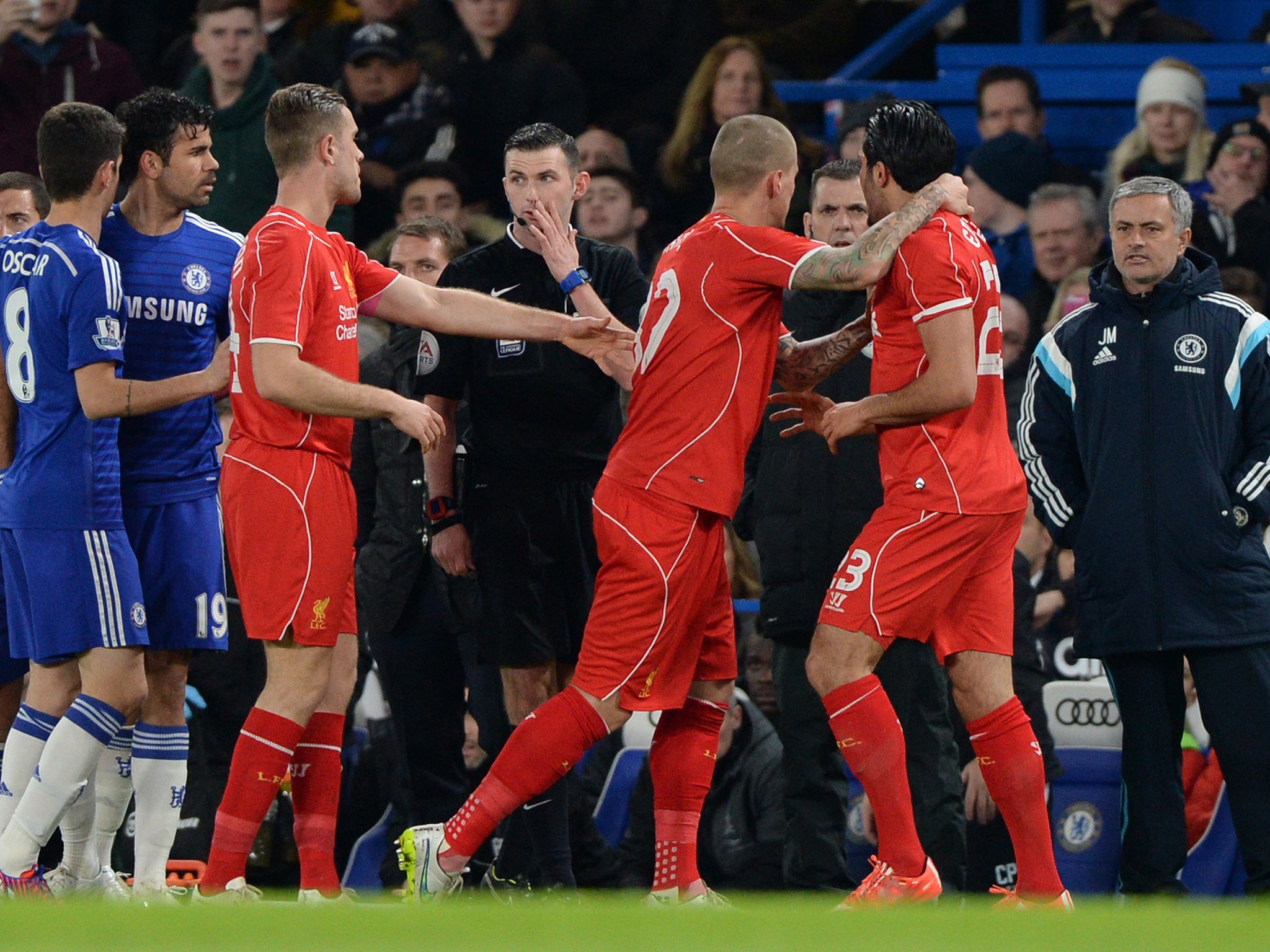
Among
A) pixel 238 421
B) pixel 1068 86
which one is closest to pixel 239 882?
pixel 238 421

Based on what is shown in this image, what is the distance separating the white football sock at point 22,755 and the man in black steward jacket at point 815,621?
2.75m

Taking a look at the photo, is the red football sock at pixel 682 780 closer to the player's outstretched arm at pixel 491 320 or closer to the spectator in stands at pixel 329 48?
the player's outstretched arm at pixel 491 320

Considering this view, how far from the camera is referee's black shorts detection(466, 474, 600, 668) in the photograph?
687cm

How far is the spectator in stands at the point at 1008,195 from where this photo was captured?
34.8 ft

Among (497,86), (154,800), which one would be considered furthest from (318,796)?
(497,86)

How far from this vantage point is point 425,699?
7.82 meters

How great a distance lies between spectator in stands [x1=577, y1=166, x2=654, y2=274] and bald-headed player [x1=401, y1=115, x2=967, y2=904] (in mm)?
4475

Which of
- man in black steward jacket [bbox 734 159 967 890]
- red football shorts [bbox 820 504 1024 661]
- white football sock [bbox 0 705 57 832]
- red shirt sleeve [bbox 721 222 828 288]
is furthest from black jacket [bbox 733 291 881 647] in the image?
white football sock [bbox 0 705 57 832]

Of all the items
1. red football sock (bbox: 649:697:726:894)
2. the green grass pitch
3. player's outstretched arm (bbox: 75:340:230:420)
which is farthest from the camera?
red football sock (bbox: 649:697:726:894)

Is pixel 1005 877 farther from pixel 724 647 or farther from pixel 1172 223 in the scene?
pixel 1172 223

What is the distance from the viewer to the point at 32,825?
5.95 m

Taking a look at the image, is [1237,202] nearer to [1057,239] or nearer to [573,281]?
[1057,239]

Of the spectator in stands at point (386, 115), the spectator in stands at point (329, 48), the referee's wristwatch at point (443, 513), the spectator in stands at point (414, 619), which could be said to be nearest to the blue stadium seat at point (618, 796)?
the spectator in stands at point (414, 619)

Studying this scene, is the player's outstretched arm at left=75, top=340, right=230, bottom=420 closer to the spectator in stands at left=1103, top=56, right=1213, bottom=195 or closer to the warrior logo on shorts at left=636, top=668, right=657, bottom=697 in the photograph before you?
the warrior logo on shorts at left=636, top=668, right=657, bottom=697
